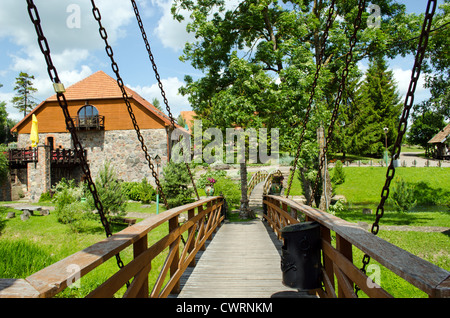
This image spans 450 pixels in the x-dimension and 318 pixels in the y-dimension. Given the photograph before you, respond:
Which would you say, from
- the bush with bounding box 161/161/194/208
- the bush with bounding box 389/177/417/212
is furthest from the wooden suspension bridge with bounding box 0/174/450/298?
the bush with bounding box 389/177/417/212

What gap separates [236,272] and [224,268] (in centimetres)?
29

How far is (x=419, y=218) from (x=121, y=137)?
64.9 ft

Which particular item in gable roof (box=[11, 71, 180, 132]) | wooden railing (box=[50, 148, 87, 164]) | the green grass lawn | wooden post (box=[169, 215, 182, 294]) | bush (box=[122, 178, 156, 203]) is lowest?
the green grass lawn

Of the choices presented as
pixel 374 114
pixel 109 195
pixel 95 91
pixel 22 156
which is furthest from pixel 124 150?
pixel 374 114

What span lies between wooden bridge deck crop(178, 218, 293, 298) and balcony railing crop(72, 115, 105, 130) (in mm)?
19063

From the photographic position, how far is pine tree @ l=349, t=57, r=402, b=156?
36.4 meters

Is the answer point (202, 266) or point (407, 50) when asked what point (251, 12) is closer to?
point (407, 50)

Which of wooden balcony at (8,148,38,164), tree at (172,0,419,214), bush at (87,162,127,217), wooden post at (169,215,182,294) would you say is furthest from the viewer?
wooden balcony at (8,148,38,164)

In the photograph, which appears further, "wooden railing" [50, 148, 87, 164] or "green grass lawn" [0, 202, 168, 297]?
"wooden railing" [50, 148, 87, 164]

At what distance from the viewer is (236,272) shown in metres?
4.90

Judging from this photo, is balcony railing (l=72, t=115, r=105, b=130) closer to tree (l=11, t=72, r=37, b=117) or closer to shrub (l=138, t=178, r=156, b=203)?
shrub (l=138, t=178, r=156, b=203)

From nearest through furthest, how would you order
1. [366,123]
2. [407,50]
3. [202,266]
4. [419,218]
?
[202,266] → [407,50] → [419,218] → [366,123]

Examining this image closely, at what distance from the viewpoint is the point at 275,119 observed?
1273 cm
